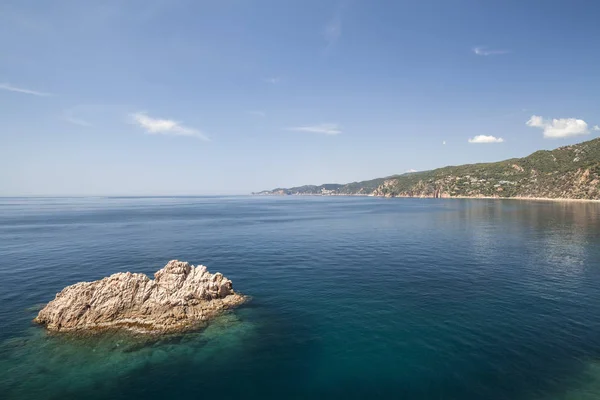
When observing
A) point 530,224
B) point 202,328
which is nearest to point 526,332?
point 202,328

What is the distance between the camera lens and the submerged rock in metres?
36.5

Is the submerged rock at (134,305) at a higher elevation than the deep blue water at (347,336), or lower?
higher

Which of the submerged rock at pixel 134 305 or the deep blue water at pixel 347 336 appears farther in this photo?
the submerged rock at pixel 134 305

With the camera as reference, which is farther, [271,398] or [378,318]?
[378,318]

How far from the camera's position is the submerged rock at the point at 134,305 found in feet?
120

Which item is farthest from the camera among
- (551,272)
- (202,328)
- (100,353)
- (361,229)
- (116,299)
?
(361,229)

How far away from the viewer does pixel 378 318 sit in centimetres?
3803

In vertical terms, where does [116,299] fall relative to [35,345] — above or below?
above

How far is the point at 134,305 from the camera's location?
3897 centimetres

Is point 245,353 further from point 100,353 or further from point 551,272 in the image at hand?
point 551,272

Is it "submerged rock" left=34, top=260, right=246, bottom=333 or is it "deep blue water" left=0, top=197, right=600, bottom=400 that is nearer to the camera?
"deep blue water" left=0, top=197, right=600, bottom=400

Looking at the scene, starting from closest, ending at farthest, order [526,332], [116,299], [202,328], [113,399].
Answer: [113,399] < [526,332] < [202,328] < [116,299]

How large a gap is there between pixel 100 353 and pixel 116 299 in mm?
9129

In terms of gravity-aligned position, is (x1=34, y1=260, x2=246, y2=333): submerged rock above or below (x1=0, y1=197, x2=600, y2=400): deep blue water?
above
